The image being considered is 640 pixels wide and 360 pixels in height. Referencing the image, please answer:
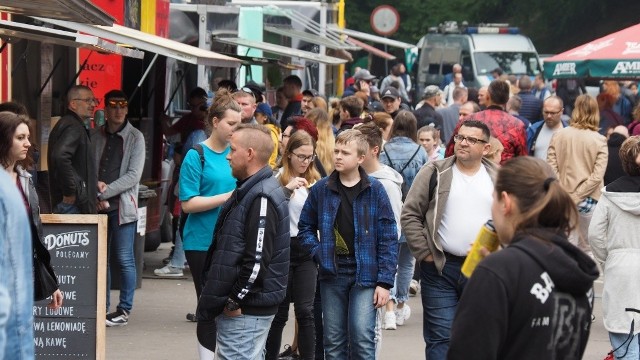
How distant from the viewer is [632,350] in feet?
27.4

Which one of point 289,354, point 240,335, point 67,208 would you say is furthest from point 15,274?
point 67,208

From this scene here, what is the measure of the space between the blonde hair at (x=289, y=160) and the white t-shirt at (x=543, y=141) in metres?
5.42

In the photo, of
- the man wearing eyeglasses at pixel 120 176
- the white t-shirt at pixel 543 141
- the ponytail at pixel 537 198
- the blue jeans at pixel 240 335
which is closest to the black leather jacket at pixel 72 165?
the man wearing eyeglasses at pixel 120 176

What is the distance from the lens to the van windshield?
32.3 metres

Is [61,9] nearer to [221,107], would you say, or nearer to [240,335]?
[221,107]

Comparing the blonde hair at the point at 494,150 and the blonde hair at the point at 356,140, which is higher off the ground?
the blonde hair at the point at 356,140

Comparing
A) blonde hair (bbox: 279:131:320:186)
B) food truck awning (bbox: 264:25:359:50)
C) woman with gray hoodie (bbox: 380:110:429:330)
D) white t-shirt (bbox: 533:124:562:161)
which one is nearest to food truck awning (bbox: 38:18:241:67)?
woman with gray hoodie (bbox: 380:110:429:330)

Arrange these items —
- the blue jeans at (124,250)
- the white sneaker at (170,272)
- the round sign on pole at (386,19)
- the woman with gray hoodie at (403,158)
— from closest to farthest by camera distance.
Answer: the blue jeans at (124,250) < the woman with gray hoodie at (403,158) < the white sneaker at (170,272) < the round sign on pole at (386,19)

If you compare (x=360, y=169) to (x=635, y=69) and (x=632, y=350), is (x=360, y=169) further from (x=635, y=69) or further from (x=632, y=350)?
(x=635, y=69)

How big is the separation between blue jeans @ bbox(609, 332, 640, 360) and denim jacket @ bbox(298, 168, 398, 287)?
1582 mm

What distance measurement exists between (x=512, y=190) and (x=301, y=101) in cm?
1240

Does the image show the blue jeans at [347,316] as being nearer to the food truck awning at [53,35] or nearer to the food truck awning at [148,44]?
the food truck awning at [53,35]

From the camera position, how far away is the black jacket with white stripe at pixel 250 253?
21.7 feet

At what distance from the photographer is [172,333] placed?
1073cm
